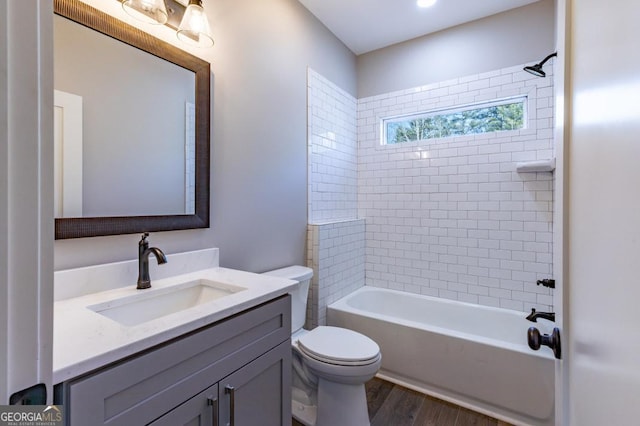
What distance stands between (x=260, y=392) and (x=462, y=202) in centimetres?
221

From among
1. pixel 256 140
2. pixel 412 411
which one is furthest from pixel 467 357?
pixel 256 140

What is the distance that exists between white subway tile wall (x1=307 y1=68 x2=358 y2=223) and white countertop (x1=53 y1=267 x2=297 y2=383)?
4.44 ft

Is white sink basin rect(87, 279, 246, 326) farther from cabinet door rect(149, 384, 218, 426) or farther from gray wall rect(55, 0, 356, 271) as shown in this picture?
cabinet door rect(149, 384, 218, 426)

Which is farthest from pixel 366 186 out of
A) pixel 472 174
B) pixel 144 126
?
pixel 144 126

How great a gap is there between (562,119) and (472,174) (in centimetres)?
194

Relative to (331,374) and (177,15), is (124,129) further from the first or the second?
(331,374)

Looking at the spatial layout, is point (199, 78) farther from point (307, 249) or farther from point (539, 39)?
point (539, 39)

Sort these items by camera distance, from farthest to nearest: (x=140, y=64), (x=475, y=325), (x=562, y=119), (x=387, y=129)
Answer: (x=387, y=129) < (x=475, y=325) < (x=140, y=64) < (x=562, y=119)

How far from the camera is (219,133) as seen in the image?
1.70 m

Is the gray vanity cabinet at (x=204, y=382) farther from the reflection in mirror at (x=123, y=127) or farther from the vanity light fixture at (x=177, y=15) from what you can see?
the vanity light fixture at (x=177, y=15)

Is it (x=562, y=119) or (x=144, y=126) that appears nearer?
A: (x=562, y=119)

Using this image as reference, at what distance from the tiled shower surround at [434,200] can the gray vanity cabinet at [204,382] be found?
116cm

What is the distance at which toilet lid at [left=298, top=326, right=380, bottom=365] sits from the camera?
1.61 metres

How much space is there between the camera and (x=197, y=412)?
0.92 m
